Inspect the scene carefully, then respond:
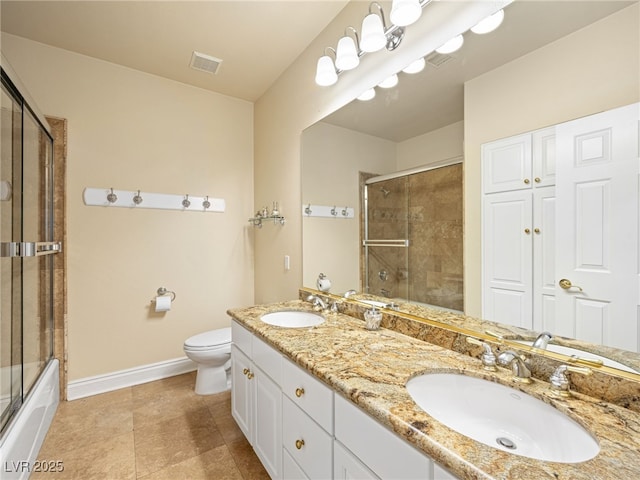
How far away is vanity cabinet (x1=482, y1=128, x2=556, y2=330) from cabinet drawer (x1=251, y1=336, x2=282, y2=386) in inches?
34.0

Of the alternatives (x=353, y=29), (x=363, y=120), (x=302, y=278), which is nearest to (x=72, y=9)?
(x=353, y=29)

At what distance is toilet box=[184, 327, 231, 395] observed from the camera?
2148mm

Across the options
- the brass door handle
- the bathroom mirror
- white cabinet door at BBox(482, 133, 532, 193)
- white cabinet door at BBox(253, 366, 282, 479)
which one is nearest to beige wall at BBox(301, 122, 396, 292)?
the bathroom mirror

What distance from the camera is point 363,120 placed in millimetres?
1676

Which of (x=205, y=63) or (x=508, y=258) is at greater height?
(x=205, y=63)

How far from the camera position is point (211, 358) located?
2184 mm

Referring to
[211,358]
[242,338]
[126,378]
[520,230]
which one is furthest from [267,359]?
[126,378]

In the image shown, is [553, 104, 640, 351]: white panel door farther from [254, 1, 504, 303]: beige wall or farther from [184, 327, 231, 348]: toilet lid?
[184, 327, 231, 348]: toilet lid

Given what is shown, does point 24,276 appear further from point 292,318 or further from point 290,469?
point 290,469

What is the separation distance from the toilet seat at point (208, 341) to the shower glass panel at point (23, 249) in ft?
2.85

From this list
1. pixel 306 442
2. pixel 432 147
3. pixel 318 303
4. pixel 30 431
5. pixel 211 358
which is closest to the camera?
pixel 306 442

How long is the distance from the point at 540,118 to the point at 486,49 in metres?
0.37

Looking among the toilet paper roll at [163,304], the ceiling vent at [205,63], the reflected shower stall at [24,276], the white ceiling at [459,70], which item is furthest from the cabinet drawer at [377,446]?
the ceiling vent at [205,63]

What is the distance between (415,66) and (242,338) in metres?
1.65
